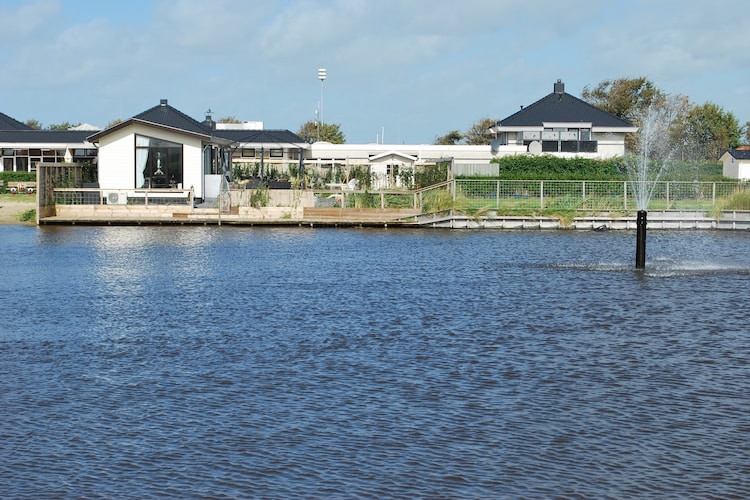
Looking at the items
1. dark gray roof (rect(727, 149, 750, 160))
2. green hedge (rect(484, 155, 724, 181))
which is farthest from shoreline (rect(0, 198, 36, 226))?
dark gray roof (rect(727, 149, 750, 160))

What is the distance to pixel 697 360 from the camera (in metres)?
16.2

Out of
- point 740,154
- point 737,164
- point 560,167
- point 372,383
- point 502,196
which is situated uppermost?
point 740,154

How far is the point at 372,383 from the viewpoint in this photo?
14664mm

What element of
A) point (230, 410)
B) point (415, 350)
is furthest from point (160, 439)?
point (415, 350)

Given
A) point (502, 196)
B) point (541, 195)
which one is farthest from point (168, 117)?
point (541, 195)

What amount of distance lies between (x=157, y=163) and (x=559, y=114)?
3967cm

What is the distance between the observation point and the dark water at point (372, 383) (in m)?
10.8

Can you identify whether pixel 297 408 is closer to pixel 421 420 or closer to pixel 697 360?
pixel 421 420

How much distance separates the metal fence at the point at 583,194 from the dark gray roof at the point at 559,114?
95.3ft

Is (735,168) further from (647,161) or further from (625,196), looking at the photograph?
(625,196)

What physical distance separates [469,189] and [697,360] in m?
33.8

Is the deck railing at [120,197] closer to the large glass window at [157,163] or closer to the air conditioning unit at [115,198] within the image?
the air conditioning unit at [115,198]

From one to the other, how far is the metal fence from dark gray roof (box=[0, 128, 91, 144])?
34.1 meters

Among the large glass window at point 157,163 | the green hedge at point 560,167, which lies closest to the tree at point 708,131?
the green hedge at point 560,167
